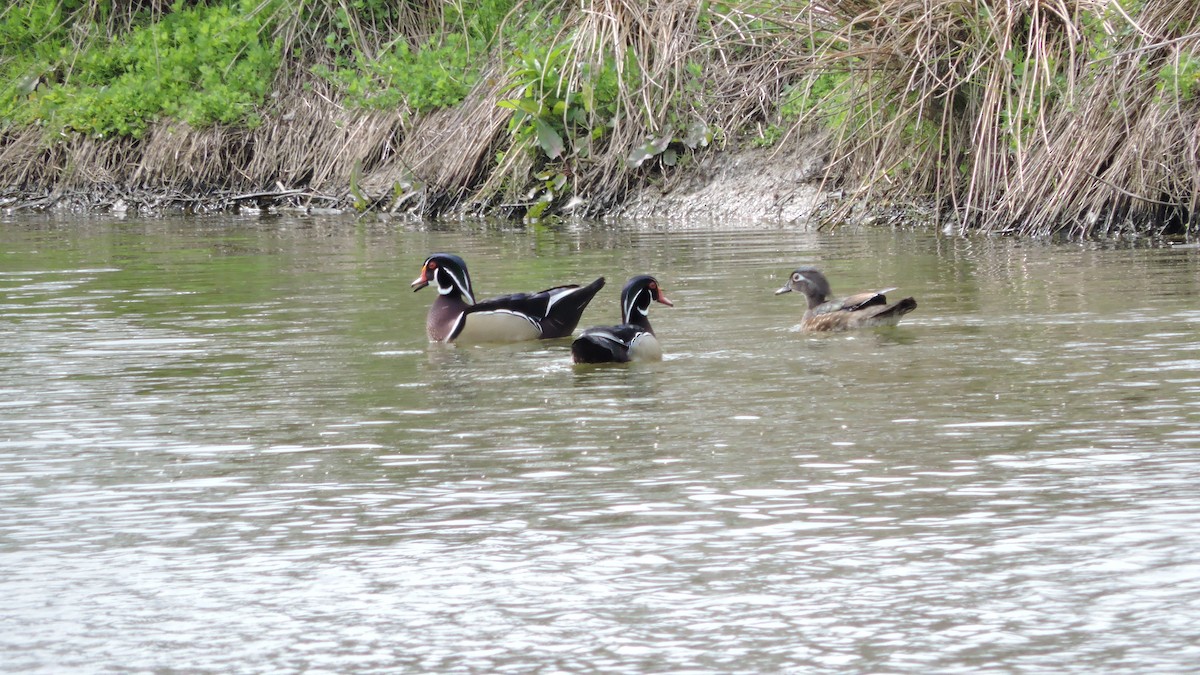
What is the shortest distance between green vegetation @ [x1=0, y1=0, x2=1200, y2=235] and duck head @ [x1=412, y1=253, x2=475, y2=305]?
5.06 m

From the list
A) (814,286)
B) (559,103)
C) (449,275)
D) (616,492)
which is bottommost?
(616,492)

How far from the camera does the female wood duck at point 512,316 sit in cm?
934

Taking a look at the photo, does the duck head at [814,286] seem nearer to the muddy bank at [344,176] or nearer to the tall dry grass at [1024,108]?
the tall dry grass at [1024,108]

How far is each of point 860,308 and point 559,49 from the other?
816 cm

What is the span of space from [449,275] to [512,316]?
2.03 feet

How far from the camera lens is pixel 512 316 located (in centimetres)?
940

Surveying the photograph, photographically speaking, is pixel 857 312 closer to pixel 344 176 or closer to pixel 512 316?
pixel 512 316

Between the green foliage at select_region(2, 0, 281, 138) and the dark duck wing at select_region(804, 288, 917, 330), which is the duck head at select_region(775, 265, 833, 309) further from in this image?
the green foliage at select_region(2, 0, 281, 138)

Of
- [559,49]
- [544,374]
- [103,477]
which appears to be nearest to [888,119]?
[559,49]

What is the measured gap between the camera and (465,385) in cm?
780

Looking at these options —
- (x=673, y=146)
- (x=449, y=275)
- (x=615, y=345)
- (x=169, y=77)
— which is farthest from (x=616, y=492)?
(x=169, y=77)

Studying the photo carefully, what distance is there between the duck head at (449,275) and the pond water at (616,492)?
33 cm

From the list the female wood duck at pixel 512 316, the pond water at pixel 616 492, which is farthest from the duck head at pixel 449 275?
the pond water at pixel 616 492

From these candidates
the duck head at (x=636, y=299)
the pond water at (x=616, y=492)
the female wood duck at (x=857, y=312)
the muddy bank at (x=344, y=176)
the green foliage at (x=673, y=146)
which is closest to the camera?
the pond water at (x=616, y=492)
